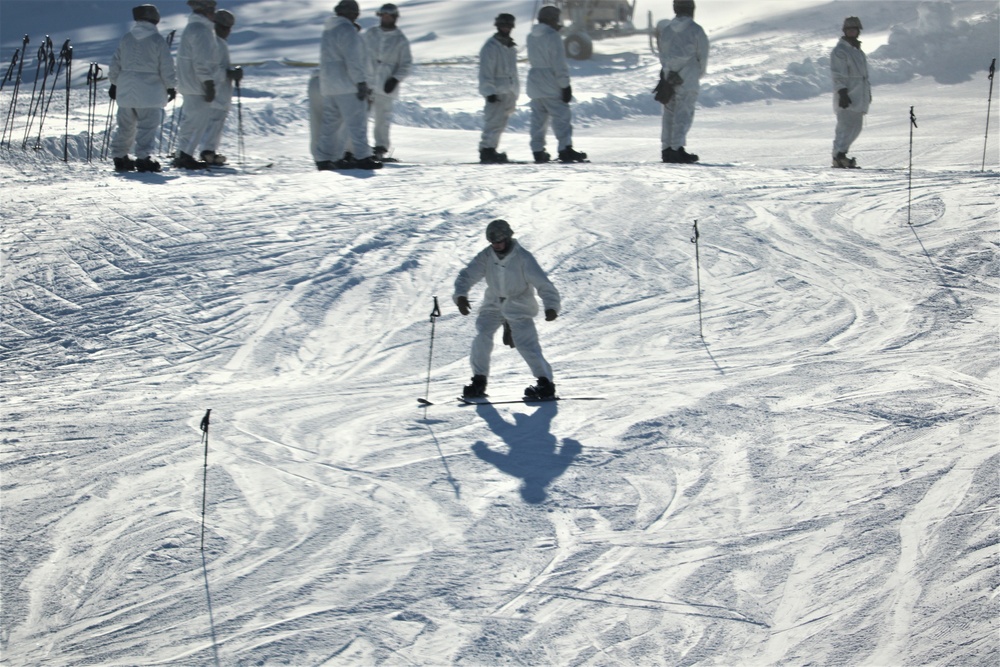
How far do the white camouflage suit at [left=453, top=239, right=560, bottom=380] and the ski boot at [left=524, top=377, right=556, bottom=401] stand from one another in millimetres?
45

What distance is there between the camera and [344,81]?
43.1 feet

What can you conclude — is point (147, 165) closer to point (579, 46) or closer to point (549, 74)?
point (549, 74)

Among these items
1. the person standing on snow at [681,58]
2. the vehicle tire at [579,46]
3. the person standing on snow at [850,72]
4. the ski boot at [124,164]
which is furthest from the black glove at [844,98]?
the vehicle tire at [579,46]

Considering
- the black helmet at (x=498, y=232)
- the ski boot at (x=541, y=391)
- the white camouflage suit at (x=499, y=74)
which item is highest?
the white camouflage suit at (x=499, y=74)

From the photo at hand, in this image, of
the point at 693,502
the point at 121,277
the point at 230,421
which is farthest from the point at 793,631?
the point at 121,277

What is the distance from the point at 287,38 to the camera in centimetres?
2870

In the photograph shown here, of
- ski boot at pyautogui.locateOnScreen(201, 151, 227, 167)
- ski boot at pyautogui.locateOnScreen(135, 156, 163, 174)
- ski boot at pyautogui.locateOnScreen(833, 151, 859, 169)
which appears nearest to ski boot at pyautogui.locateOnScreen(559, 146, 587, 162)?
ski boot at pyautogui.locateOnScreen(833, 151, 859, 169)

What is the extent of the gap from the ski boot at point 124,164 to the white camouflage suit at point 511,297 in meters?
6.87

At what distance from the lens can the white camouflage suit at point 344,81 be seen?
13.0 m

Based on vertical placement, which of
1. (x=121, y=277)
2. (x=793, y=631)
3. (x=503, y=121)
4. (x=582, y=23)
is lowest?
(x=793, y=631)

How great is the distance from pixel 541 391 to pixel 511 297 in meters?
0.69

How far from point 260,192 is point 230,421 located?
5.00 meters

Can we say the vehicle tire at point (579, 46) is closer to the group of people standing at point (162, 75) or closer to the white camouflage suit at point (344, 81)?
the white camouflage suit at point (344, 81)

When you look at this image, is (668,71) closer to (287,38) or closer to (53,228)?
(53,228)
